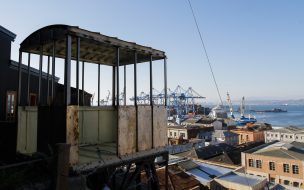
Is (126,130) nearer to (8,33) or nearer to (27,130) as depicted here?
(27,130)

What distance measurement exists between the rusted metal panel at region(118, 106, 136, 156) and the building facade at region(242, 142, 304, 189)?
38.2 metres

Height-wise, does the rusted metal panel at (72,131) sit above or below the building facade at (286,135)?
above

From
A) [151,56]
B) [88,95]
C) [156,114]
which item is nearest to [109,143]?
[156,114]

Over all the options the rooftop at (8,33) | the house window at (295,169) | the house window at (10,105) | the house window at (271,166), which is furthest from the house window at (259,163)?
the rooftop at (8,33)

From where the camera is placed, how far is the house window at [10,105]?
1175cm

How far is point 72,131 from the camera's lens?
663cm

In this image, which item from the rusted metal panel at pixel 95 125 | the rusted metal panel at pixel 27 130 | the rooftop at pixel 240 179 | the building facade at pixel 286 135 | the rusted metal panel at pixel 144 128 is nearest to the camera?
the rusted metal panel at pixel 27 130

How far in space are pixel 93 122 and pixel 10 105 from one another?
494 centimetres

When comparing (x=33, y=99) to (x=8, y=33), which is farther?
(x=33, y=99)

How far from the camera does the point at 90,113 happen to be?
9516 millimetres

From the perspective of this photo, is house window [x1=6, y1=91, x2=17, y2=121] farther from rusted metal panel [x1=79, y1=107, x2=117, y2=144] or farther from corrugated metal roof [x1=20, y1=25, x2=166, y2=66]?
rusted metal panel [x1=79, y1=107, x2=117, y2=144]

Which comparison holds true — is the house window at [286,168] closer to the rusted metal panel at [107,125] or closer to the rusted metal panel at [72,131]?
the rusted metal panel at [107,125]

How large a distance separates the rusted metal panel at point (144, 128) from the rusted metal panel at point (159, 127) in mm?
262

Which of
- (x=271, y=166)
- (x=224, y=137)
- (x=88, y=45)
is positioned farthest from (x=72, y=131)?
(x=224, y=137)
